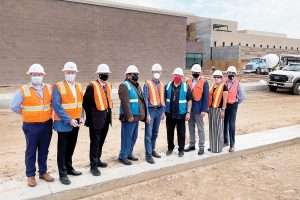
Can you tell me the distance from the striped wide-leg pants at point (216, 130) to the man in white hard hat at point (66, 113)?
2.96 meters

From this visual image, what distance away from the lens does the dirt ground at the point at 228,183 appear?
199 inches


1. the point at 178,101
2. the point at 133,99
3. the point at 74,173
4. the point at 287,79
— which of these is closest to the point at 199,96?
the point at 178,101

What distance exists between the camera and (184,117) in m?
6.32

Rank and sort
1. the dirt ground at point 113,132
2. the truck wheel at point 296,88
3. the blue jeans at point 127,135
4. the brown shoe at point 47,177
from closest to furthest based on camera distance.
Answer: the brown shoe at point 47,177 → the blue jeans at point 127,135 → the dirt ground at point 113,132 → the truck wheel at point 296,88

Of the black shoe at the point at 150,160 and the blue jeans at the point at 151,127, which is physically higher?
the blue jeans at the point at 151,127

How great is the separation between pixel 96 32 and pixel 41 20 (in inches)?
160

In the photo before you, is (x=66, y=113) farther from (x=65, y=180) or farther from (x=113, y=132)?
(x=113, y=132)

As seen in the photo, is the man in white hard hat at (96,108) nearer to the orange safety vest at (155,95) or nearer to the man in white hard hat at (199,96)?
the orange safety vest at (155,95)

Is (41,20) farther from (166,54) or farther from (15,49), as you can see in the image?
(166,54)

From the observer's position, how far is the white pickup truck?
19.3 meters

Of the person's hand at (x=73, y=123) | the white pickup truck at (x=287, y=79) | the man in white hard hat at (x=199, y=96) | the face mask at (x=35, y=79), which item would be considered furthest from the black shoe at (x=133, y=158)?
the white pickup truck at (x=287, y=79)

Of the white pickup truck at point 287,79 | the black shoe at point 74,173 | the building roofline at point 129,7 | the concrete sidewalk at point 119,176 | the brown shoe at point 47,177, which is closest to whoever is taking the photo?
the concrete sidewalk at point 119,176

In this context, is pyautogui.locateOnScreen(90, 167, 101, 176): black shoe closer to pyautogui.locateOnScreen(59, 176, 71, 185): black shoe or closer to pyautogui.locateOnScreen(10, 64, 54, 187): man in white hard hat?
pyautogui.locateOnScreen(59, 176, 71, 185): black shoe

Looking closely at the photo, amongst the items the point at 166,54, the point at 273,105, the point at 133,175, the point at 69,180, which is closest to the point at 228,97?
the point at 133,175
